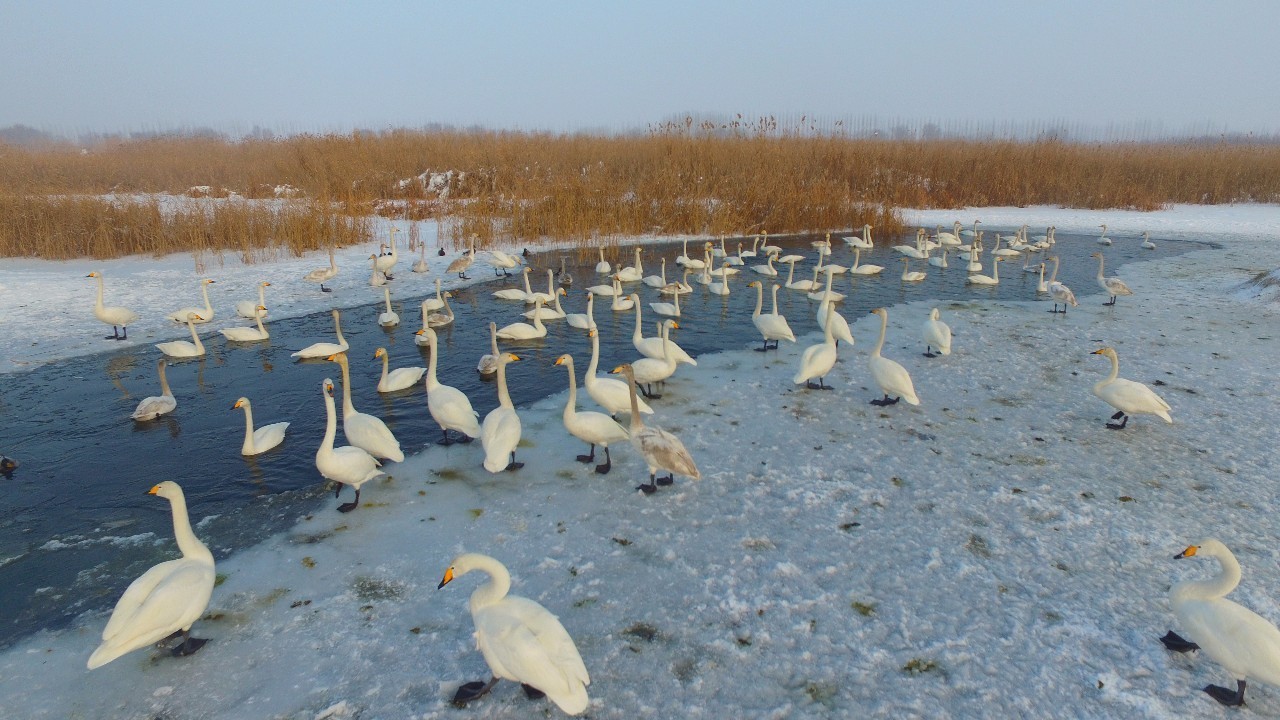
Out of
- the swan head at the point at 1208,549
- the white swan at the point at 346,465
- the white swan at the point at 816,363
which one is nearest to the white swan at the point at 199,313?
the white swan at the point at 346,465

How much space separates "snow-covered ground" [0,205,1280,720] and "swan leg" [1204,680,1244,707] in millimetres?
73

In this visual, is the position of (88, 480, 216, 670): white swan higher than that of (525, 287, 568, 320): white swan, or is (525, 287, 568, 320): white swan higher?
(525, 287, 568, 320): white swan

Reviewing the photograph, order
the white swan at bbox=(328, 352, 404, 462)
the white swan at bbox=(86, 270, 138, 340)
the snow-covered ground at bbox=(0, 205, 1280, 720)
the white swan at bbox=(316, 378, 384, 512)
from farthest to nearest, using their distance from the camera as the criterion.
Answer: the white swan at bbox=(86, 270, 138, 340), the white swan at bbox=(328, 352, 404, 462), the white swan at bbox=(316, 378, 384, 512), the snow-covered ground at bbox=(0, 205, 1280, 720)

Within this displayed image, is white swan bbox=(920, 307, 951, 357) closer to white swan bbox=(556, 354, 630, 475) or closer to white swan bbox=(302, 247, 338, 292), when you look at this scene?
white swan bbox=(556, 354, 630, 475)

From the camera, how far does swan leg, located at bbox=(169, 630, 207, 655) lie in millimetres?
3650

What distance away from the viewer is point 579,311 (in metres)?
12.1

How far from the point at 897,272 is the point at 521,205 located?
34.1 feet

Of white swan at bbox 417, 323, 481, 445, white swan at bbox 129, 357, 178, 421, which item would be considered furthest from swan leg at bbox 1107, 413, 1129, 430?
white swan at bbox 129, 357, 178, 421

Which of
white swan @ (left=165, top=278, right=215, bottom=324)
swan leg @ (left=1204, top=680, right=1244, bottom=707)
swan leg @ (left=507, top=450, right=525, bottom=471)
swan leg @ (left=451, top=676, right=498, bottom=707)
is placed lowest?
swan leg @ (left=1204, top=680, right=1244, bottom=707)

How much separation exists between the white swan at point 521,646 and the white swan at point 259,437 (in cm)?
367

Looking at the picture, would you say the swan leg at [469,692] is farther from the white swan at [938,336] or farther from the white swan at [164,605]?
the white swan at [938,336]

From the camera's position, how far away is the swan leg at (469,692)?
334 centimetres

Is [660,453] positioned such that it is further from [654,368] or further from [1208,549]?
[1208,549]

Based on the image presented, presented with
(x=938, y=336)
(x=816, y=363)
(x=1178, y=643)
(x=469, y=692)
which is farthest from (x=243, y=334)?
(x=1178, y=643)
